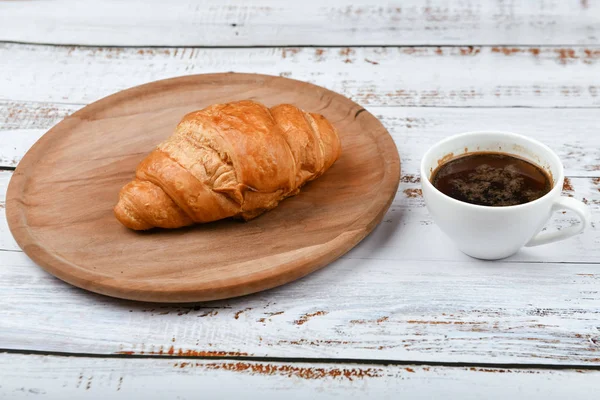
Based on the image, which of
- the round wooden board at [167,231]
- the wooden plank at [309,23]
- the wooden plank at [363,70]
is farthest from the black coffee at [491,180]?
the wooden plank at [309,23]

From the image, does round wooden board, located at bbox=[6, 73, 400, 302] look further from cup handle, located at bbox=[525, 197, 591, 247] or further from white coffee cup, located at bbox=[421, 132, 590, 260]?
cup handle, located at bbox=[525, 197, 591, 247]

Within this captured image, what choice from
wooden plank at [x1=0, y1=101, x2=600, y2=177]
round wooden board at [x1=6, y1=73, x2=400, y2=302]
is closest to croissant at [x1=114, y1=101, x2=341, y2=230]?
round wooden board at [x1=6, y1=73, x2=400, y2=302]

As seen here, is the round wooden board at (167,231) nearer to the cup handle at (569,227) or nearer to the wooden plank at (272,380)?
the wooden plank at (272,380)

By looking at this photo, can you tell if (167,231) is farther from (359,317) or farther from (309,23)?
(309,23)

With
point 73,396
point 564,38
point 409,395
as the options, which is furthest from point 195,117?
point 564,38

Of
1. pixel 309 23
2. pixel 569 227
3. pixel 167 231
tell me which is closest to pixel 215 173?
pixel 167 231
